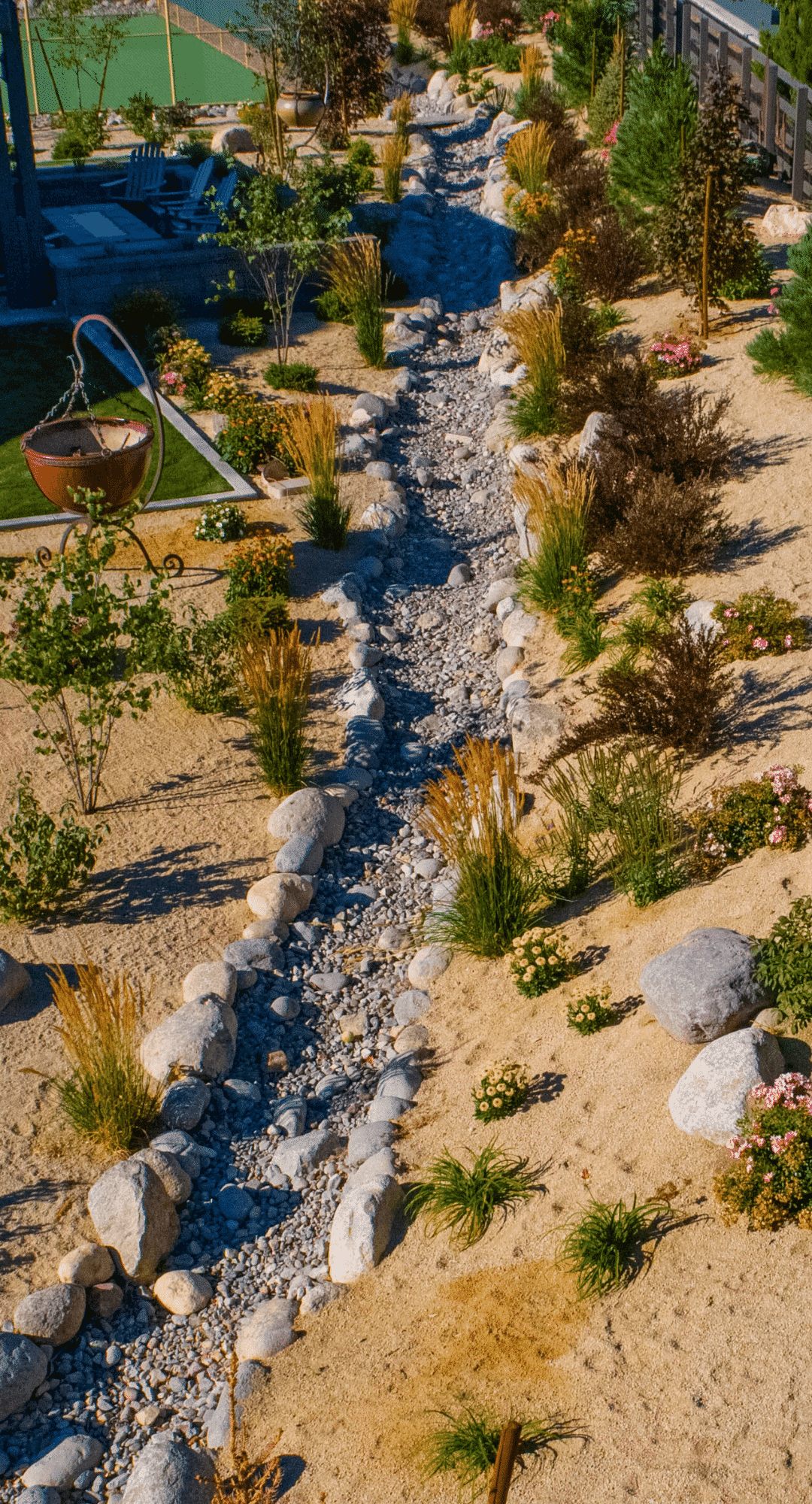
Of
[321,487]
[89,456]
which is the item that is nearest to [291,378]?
[321,487]

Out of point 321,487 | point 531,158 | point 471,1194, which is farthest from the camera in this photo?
point 531,158

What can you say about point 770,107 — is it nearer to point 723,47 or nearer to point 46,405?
point 723,47

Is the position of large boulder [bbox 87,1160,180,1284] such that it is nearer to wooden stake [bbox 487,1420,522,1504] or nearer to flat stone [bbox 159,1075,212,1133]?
flat stone [bbox 159,1075,212,1133]

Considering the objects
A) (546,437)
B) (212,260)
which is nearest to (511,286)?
(212,260)

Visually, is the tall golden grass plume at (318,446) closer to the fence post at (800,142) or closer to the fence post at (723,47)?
the fence post at (800,142)

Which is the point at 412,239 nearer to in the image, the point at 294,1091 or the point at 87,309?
the point at 87,309
